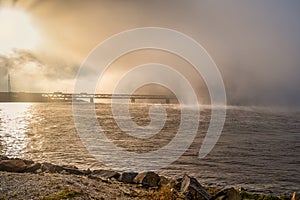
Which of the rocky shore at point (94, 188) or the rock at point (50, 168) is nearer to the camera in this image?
the rocky shore at point (94, 188)

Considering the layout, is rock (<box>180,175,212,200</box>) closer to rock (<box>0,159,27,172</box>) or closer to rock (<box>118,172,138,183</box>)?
rock (<box>118,172,138,183</box>)

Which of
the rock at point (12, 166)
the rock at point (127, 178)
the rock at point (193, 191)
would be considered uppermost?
the rock at point (12, 166)

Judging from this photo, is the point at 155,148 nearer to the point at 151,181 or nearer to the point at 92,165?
the point at 92,165

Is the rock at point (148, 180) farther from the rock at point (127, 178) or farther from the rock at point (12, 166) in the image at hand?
the rock at point (12, 166)

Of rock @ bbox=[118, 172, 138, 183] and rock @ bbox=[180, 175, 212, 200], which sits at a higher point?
rock @ bbox=[180, 175, 212, 200]

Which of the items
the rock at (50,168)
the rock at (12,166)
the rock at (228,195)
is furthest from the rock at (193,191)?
the rock at (12,166)

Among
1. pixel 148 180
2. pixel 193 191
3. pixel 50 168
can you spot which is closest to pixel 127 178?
pixel 148 180

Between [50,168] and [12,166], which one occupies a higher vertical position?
[12,166]

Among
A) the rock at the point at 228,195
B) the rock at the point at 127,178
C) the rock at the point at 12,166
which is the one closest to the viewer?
the rock at the point at 228,195

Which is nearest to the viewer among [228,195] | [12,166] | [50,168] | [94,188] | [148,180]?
[228,195]

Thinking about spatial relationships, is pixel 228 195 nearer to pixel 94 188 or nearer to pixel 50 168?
pixel 94 188

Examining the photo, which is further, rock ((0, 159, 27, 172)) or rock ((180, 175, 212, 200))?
rock ((0, 159, 27, 172))

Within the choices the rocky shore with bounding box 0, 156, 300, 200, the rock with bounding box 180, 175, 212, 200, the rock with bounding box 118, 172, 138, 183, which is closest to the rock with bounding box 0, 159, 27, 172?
the rocky shore with bounding box 0, 156, 300, 200

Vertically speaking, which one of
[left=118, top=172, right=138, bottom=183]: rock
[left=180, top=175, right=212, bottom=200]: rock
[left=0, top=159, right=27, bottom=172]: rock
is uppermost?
[left=0, top=159, right=27, bottom=172]: rock
